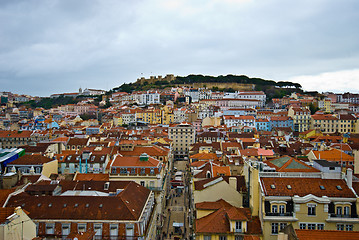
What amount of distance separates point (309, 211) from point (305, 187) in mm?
1681

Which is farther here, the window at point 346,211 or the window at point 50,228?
the window at point 50,228

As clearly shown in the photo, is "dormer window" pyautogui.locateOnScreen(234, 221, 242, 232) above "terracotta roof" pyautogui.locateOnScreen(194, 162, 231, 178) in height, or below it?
below

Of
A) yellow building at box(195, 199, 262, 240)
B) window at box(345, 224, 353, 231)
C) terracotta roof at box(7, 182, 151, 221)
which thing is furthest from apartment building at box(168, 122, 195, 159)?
window at box(345, 224, 353, 231)

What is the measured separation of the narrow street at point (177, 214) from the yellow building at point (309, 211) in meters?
10.7

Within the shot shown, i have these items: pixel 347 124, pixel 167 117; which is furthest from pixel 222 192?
pixel 167 117

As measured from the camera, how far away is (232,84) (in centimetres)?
17638

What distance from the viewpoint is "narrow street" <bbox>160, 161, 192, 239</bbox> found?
100 ft

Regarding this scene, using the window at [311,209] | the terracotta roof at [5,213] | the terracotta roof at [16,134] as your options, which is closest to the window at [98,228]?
the terracotta roof at [5,213]

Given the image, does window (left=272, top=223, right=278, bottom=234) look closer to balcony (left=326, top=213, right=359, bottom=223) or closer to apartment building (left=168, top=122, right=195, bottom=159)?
balcony (left=326, top=213, right=359, bottom=223)

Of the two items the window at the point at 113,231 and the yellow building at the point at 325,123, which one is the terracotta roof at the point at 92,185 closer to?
the window at the point at 113,231

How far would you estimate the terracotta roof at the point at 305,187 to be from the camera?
2066 centimetres

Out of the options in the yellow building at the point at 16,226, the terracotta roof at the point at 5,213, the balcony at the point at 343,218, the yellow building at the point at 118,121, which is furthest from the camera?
the yellow building at the point at 118,121

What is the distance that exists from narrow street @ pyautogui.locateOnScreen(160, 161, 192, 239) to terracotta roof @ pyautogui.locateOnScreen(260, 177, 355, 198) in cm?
1073

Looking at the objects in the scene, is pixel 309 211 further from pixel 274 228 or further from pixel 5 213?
pixel 5 213
